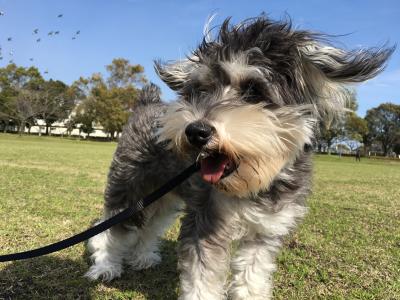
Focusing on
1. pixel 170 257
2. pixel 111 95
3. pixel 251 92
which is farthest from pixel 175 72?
pixel 111 95

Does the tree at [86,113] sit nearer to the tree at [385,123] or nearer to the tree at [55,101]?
the tree at [55,101]

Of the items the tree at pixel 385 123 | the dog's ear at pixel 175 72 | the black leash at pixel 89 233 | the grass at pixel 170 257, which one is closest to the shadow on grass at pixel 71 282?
the grass at pixel 170 257

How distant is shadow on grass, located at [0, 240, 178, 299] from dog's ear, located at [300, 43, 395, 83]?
2.25 m

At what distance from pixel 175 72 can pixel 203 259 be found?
1446mm

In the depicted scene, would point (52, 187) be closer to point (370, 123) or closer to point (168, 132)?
point (168, 132)

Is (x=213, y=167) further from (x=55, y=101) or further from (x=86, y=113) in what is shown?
(x=55, y=101)

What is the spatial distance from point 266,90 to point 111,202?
2.29m

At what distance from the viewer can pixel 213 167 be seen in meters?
2.70

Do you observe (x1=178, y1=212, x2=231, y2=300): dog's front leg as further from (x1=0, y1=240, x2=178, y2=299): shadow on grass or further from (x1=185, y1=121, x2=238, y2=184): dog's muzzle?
(x1=0, y1=240, x2=178, y2=299): shadow on grass

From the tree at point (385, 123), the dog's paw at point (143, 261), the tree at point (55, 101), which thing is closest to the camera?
the dog's paw at point (143, 261)

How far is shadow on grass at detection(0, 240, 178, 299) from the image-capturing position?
3646 millimetres

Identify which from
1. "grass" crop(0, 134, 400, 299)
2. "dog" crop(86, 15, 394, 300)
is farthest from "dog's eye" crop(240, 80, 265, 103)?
"grass" crop(0, 134, 400, 299)

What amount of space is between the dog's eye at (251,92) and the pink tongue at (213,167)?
442 millimetres

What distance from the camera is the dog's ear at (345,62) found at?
2.82 metres
